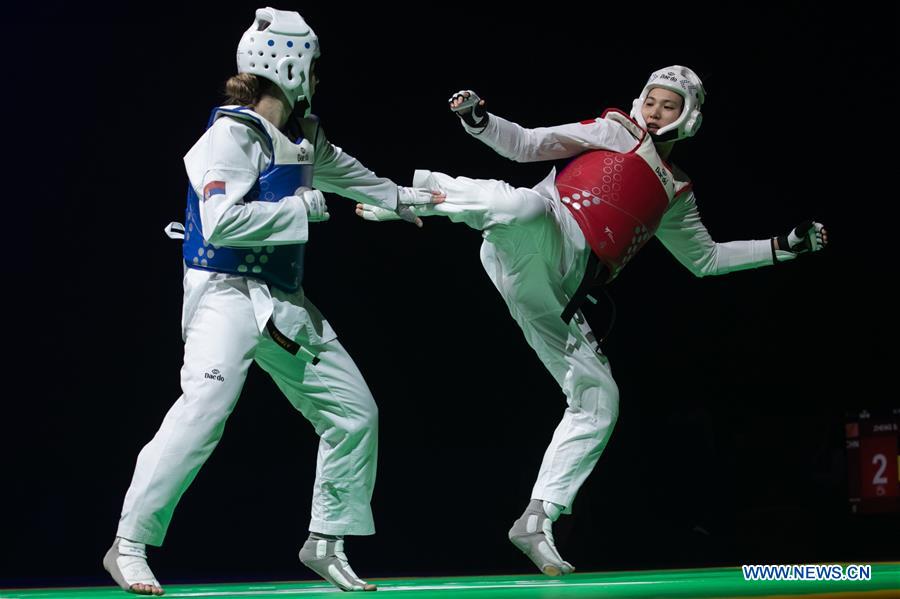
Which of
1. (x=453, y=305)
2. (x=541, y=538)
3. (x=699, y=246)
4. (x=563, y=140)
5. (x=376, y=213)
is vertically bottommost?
(x=541, y=538)

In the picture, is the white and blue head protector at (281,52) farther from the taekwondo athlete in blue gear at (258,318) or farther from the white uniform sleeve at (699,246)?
the white uniform sleeve at (699,246)

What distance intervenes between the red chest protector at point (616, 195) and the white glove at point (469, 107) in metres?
0.41

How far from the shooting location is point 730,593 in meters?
2.80

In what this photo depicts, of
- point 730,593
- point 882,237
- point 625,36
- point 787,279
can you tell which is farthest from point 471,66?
point 730,593

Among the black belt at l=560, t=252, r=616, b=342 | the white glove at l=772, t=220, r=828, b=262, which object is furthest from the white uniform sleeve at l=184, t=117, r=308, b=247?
the white glove at l=772, t=220, r=828, b=262

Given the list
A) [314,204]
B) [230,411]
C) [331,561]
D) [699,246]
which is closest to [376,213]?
[314,204]

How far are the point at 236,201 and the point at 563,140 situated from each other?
1375 millimetres

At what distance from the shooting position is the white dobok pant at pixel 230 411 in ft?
8.71

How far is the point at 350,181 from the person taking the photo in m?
3.23

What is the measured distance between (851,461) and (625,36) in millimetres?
2574

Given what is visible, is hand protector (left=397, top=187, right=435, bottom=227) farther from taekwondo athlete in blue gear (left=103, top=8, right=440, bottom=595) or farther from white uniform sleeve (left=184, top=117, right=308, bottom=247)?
white uniform sleeve (left=184, top=117, right=308, bottom=247)

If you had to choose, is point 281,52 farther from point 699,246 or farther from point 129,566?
point 699,246

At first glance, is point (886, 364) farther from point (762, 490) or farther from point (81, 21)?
point (81, 21)

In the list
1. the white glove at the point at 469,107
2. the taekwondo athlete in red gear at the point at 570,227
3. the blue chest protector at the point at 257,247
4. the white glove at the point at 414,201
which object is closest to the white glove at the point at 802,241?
the taekwondo athlete in red gear at the point at 570,227
